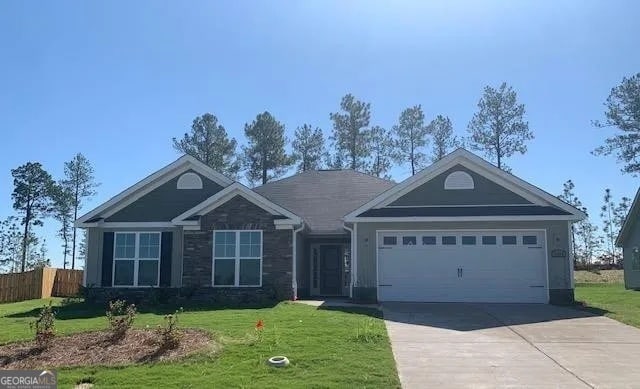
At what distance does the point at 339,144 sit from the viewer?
46281mm

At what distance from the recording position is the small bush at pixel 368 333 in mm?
11312

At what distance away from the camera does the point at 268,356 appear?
9.59 meters

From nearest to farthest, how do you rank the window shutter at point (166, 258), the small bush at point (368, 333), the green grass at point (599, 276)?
the small bush at point (368, 333), the window shutter at point (166, 258), the green grass at point (599, 276)

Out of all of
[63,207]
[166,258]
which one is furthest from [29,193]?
[166,258]

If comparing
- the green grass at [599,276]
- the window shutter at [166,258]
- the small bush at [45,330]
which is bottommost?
the small bush at [45,330]

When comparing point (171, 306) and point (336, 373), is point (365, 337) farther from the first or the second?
point (171, 306)

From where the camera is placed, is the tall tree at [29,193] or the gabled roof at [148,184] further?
the tall tree at [29,193]

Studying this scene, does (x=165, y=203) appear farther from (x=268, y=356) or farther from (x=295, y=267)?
(x=268, y=356)

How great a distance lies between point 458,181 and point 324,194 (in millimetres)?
6826

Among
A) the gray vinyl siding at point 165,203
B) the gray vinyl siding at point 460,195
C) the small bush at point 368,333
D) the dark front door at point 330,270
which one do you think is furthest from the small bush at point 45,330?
the dark front door at point 330,270

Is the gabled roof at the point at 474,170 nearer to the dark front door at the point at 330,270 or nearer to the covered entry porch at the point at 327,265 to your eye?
the covered entry porch at the point at 327,265

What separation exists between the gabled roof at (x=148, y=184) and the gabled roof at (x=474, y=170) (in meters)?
5.40

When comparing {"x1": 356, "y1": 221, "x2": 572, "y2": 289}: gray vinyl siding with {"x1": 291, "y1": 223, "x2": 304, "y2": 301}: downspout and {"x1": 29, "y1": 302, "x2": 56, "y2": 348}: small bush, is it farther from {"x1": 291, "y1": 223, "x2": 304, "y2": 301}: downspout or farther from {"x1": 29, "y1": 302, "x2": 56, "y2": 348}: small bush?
{"x1": 29, "y1": 302, "x2": 56, "y2": 348}: small bush

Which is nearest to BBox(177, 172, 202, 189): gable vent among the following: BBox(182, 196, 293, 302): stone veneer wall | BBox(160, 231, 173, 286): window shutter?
BBox(160, 231, 173, 286): window shutter
